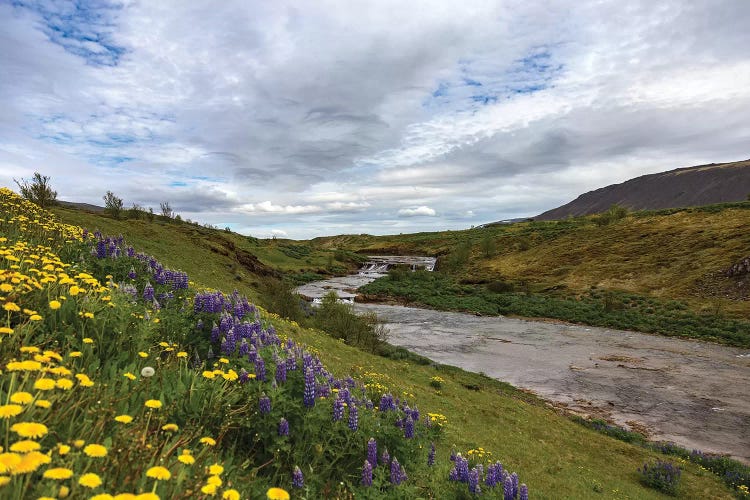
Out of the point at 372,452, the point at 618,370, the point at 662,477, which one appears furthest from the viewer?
the point at 618,370

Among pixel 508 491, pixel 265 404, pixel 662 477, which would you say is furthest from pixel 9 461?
pixel 662 477

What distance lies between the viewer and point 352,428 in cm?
466

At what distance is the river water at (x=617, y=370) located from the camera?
17125mm

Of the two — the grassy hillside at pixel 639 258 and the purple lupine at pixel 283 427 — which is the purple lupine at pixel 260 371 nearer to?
the purple lupine at pixel 283 427

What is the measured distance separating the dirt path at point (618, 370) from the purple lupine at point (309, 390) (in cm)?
1731

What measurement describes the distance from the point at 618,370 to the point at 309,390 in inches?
1002

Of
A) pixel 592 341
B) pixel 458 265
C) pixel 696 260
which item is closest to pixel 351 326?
pixel 592 341

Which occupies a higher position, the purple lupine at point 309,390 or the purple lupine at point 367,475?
the purple lupine at point 309,390

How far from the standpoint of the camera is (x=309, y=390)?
458 centimetres

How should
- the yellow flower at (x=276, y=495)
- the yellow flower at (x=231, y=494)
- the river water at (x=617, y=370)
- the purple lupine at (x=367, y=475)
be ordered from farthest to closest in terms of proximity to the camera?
the river water at (x=617, y=370) < the purple lupine at (x=367, y=475) < the yellow flower at (x=276, y=495) < the yellow flower at (x=231, y=494)

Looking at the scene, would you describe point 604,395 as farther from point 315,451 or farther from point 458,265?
point 458,265

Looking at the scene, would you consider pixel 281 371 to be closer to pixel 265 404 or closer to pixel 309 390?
pixel 309 390

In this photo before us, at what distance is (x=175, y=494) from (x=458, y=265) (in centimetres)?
7391

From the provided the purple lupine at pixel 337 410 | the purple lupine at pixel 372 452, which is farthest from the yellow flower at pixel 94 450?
the purple lupine at pixel 372 452
